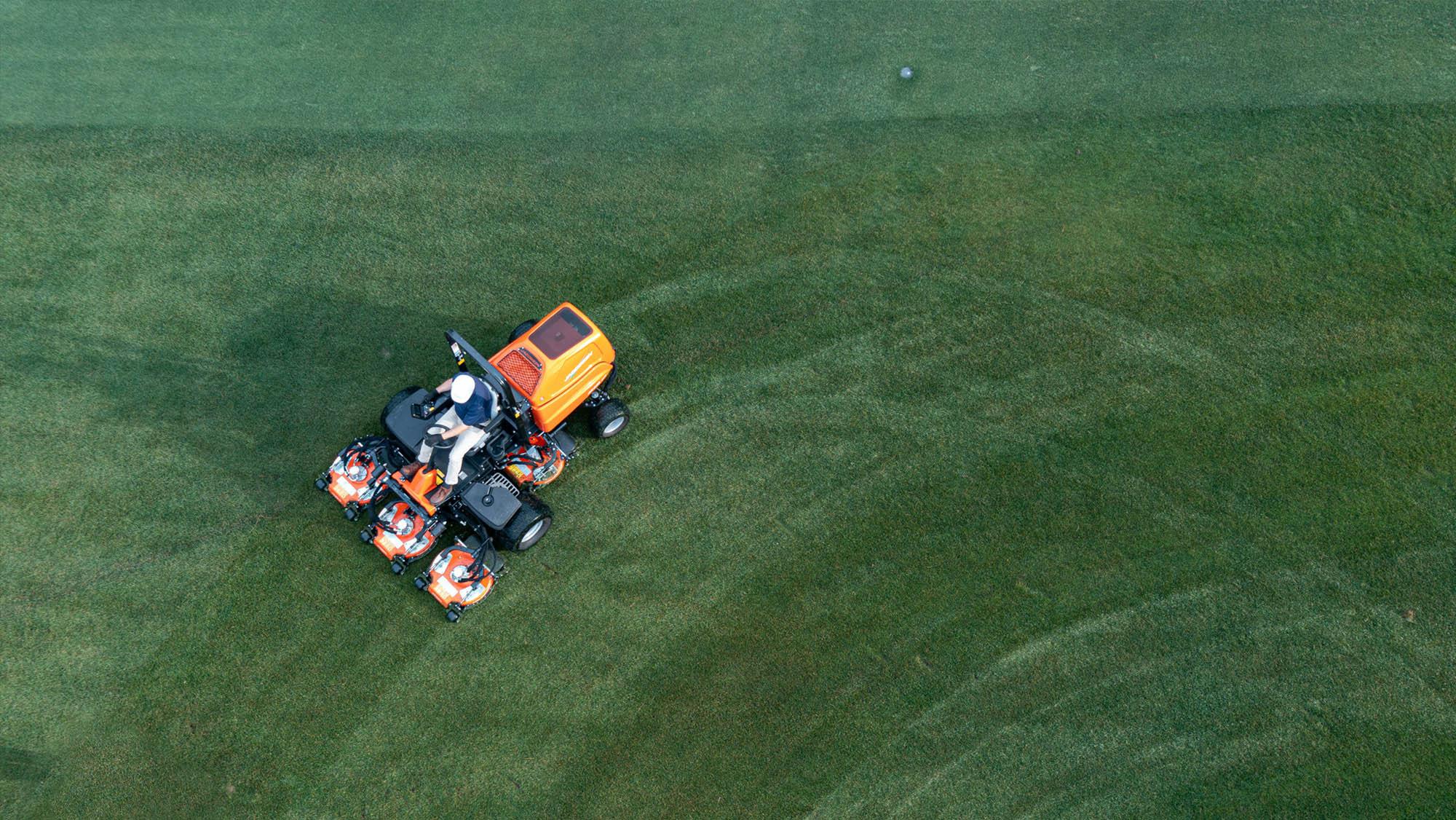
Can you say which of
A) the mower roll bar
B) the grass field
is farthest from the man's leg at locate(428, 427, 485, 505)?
the grass field

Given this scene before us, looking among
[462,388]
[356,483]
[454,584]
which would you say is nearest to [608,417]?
[462,388]

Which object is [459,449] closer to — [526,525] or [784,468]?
[526,525]

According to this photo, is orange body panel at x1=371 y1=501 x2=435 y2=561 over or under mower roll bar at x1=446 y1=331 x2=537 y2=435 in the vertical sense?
under

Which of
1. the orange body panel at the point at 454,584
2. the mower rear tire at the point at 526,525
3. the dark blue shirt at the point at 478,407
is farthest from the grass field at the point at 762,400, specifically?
the dark blue shirt at the point at 478,407

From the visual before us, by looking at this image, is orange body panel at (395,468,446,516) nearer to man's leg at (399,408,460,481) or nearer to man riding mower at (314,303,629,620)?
man riding mower at (314,303,629,620)

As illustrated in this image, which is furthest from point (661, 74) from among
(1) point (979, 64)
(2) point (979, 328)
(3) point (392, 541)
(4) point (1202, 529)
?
(4) point (1202, 529)

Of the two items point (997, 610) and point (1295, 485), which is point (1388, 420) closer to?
point (1295, 485)
